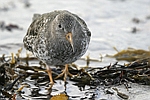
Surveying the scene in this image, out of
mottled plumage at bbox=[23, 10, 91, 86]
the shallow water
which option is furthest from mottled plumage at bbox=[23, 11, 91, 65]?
the shallow water

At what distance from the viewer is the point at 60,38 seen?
3977 mm

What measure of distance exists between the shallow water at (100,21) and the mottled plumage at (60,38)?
16.5 inches

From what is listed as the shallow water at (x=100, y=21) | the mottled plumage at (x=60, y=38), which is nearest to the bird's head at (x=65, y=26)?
the mottled plumage at (x=60, y=38)

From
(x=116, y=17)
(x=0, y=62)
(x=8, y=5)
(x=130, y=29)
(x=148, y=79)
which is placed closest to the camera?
(x=148, y=79)

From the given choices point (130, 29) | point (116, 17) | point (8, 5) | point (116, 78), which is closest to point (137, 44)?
point (130, 29)

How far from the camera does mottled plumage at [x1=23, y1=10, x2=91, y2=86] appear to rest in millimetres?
3838

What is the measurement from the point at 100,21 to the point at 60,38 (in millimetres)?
2989

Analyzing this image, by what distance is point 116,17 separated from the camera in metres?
7.06

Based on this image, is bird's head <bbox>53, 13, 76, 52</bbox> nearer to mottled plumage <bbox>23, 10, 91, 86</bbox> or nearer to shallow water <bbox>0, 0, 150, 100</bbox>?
mottled plumage <bbox>23, 10, 91, 86</bbox>

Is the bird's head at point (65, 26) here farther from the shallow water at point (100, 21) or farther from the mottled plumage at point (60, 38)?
the shallow water at point (100, 21)

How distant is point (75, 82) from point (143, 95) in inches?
32.7

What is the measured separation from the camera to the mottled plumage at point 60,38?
3838mm

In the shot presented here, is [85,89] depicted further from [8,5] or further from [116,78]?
[8,5]

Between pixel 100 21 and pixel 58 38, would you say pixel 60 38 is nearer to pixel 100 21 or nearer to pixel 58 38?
pixel 58 38
